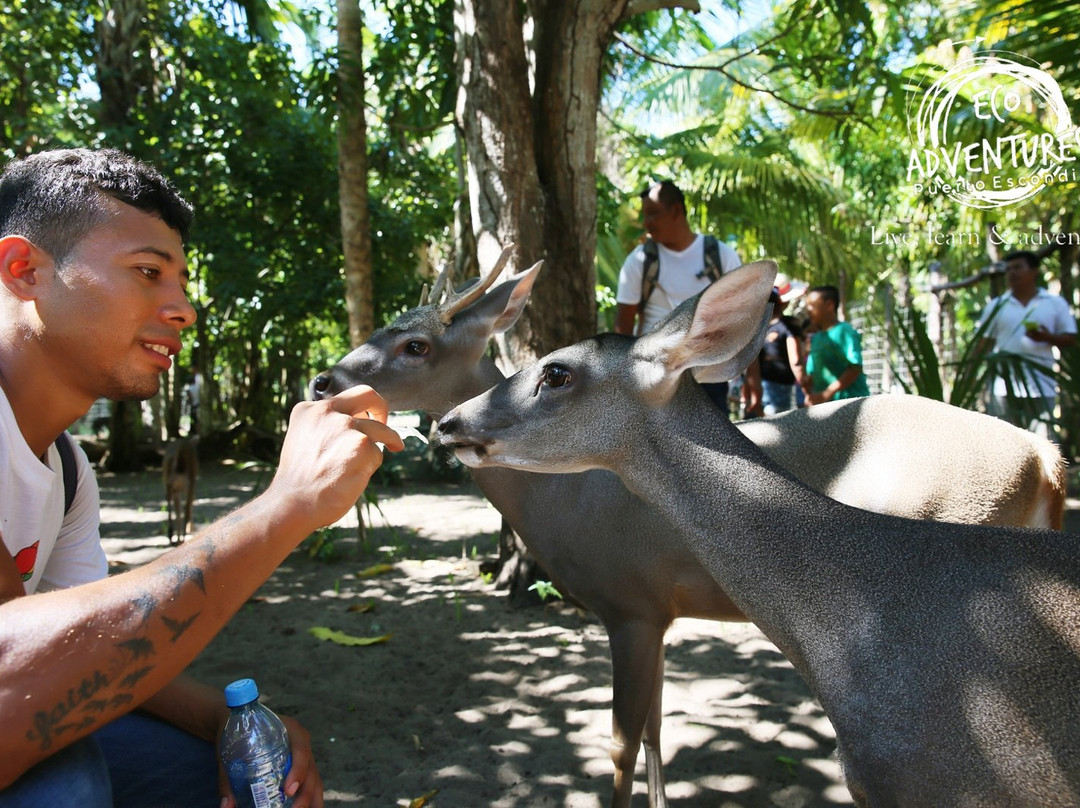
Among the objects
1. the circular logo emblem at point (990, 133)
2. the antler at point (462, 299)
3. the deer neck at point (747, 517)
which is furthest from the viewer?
the circular logo emblem at point (990, 133)

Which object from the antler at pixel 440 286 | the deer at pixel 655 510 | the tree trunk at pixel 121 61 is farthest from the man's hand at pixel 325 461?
the tree trunk at pixel 121 61

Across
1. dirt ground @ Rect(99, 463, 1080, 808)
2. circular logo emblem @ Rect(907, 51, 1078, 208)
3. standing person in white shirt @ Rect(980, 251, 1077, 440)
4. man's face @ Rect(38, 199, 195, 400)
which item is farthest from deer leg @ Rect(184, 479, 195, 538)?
circular logo emblem @ Rect(907, 51, 1078, 208)

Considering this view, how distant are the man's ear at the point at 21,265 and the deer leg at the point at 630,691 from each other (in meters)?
2.38

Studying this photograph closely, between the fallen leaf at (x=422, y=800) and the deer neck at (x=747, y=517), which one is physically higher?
the deer neck at (x=747, y=517)

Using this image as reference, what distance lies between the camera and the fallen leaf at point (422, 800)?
11.4 feet

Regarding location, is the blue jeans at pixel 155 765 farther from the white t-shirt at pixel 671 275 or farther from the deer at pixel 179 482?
the deer at pixel 179 482

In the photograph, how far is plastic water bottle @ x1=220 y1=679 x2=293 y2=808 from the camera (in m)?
1.95

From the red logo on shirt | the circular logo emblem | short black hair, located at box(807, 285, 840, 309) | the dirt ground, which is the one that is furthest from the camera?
short black hair, located at box(807, 285, 840, 309)

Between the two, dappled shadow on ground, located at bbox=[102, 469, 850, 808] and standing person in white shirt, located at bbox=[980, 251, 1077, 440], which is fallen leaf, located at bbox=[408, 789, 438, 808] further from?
standing person in white shirt, located at bbox=[980, 251, 1077, 440]

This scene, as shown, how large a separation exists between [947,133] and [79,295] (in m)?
7.41

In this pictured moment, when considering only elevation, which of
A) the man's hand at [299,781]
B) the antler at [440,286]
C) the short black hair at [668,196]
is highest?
the short black hair at [668,196]

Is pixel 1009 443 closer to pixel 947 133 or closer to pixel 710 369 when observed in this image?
pixel 710 369

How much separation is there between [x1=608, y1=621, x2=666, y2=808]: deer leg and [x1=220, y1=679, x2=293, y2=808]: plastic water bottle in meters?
1.56

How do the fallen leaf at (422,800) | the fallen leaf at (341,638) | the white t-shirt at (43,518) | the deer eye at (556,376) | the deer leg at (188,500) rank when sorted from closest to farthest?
the white t-shirt at (43,518), the deer eye at (556,376), the fallen leaf at (422,800), the fallen leaf at (341,638), the deer leg at (188,500)
